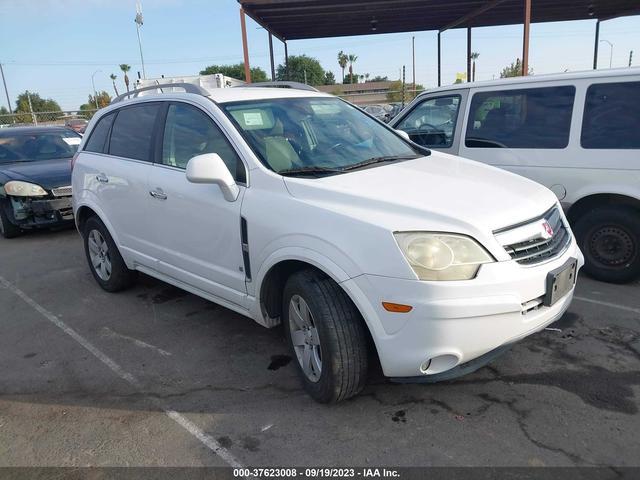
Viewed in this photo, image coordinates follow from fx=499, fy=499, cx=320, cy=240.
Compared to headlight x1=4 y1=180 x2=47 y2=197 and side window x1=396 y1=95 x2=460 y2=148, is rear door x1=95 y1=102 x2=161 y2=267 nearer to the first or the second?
side window x1=396 y1=95 x2=460 y2=148

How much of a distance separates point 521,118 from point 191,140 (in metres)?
3.28

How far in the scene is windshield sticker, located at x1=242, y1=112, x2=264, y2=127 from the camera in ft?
11.4

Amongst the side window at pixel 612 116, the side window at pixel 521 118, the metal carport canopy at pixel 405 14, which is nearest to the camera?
the side window at pixel 612 116

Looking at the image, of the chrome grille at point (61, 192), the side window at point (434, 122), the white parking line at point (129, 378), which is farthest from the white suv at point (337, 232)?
the chrome grille at point (61, 192)

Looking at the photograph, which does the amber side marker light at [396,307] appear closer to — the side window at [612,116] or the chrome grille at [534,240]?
the chrome grille at [534,240]

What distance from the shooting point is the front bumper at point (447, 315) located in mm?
2400

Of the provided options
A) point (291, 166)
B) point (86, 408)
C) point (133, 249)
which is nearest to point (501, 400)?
point (291, 166)

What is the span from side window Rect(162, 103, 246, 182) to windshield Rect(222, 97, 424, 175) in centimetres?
16

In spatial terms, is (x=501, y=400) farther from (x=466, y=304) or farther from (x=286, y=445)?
(x=286, y=445)

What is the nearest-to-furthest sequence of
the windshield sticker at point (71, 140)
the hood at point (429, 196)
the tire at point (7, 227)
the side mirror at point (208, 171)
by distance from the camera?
the hood at point (429, 196)
the side mirror at point (208, 171)
the tire at point (7, 227)
the windshield sticker at point (71, 140)

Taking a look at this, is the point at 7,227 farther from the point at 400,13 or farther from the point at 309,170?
the point at 400,13

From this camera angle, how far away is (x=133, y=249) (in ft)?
14.4

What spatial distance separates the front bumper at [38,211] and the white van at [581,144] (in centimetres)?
584

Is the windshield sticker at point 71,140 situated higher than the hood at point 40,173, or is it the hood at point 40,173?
the windshield sticker at point 71,140
